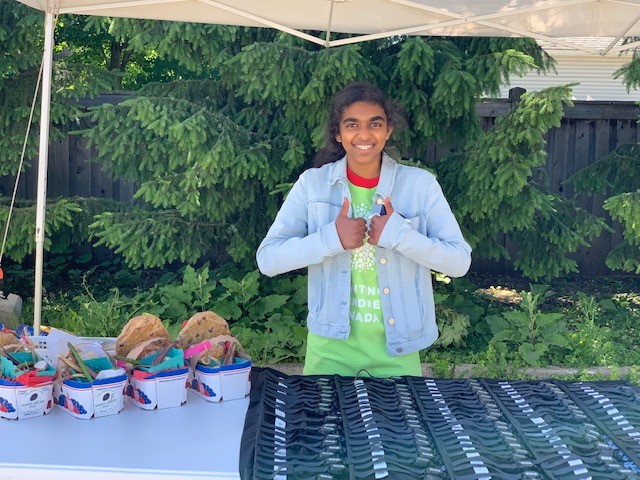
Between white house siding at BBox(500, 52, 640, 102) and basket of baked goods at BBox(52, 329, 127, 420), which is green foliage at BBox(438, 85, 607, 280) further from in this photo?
white house siding at BBox(500, 52, 640, 102)

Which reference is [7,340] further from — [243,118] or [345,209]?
[243,118]

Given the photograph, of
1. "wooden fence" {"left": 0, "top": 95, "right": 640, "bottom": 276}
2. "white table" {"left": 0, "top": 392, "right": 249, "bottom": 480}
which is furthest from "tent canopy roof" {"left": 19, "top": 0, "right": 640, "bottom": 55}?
"wooden fence" {"left": 0, "top": 95, "right": 640, "bottom": 276}

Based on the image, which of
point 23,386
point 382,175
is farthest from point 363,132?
point 23,386

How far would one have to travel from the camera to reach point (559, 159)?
7613mm

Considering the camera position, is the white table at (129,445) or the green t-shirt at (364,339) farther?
the green t-shirt at (364,339)

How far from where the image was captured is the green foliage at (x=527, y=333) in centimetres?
547

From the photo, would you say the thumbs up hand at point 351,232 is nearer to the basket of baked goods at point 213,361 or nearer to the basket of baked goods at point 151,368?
the basket of baked goods at point 213,361

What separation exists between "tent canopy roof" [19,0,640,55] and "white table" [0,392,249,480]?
2260 mm

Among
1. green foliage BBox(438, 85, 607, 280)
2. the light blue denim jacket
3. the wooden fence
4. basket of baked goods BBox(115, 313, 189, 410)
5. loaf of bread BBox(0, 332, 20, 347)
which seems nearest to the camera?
basket of baked goods BBox(115, 313, 189, 410)

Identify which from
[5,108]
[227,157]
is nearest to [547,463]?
[227,157]

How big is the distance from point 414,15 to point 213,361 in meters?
2.40

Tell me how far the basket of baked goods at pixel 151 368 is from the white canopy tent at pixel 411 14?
1.90 meters

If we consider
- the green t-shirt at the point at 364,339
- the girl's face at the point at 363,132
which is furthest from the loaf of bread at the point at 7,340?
the girl's face at the point at 363,132

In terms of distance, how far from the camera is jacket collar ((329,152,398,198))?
269cm
